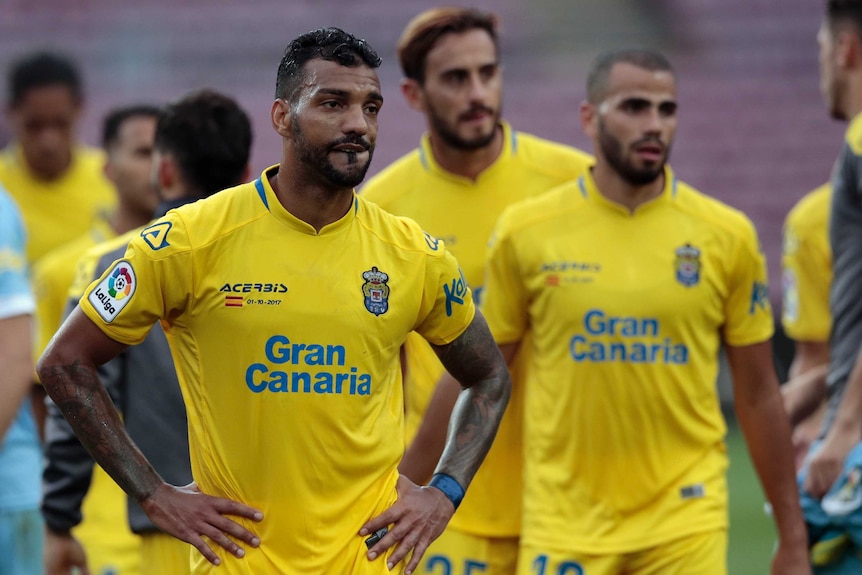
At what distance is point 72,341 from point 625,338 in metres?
2.25

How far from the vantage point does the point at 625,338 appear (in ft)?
17.3

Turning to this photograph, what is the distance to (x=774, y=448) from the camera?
536cm

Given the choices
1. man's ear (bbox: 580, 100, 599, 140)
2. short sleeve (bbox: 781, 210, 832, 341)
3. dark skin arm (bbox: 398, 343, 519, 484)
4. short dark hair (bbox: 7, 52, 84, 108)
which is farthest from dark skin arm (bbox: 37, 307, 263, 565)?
short dark hair (bbox: 7, 52, 84, 108)

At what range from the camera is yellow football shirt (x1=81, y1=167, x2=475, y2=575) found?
3.76 metres

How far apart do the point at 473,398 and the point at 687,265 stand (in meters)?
1.46

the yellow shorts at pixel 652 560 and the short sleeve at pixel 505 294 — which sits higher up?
the short sleeve at pixel 505 294

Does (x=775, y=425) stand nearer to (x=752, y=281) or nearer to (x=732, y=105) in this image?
(x=752, y=281)

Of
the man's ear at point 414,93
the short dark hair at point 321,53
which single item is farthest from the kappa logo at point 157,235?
the man's ear at point 414,93

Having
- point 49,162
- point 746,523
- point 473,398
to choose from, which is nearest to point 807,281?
point 473,398

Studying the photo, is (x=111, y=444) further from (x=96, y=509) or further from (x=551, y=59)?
(x=551, y=59)

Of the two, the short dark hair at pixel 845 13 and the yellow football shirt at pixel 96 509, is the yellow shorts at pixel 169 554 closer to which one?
the yellow football shirt at pixel 96 509

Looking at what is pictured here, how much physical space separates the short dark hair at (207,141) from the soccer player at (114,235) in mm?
1159

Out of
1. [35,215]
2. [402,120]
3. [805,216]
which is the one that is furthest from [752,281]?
[402,120]

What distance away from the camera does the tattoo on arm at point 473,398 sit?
4125 mm
